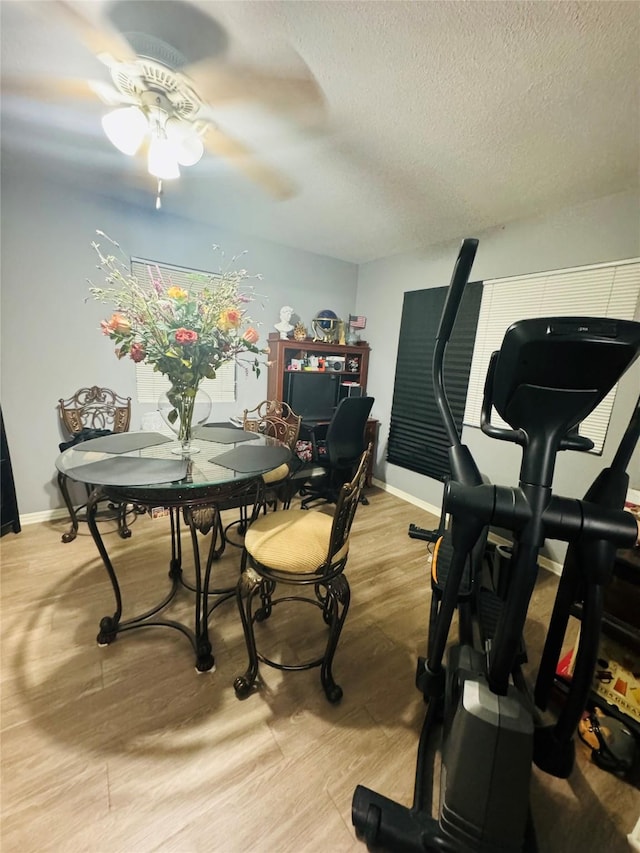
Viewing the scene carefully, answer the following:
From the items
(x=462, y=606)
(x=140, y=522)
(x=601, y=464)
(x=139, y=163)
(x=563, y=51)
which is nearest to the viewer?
(x=563, y=51)

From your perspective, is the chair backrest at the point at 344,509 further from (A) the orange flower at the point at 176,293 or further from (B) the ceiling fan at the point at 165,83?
(B) the ceiling fan at the point at 165,83

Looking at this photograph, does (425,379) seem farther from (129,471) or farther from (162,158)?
(129,471)

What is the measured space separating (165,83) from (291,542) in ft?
6.35

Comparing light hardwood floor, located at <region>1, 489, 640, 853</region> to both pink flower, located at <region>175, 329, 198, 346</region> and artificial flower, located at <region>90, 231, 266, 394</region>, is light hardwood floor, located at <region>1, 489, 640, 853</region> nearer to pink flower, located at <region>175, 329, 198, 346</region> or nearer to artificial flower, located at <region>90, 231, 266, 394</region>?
artificial flower, located at <region>90, 231, 266, 394</region>

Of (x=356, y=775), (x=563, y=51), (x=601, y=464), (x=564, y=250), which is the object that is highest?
(x=563, y=51)

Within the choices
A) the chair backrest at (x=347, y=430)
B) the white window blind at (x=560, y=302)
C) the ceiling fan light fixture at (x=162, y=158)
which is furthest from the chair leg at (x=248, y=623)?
the ceiling fan light fixture at (x=162, y=158)

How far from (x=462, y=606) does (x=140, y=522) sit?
2.44 metres

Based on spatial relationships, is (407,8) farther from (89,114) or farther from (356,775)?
(356,775)

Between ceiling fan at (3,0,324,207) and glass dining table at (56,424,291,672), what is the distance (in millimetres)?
1374

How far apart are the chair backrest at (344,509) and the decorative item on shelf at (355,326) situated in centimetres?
266

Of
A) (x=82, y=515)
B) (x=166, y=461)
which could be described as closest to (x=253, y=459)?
(x=166, y=461)

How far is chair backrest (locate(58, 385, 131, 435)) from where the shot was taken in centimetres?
254

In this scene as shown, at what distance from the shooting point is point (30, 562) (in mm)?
2082

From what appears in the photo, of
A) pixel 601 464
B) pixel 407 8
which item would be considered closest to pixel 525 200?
pixel 407 8
